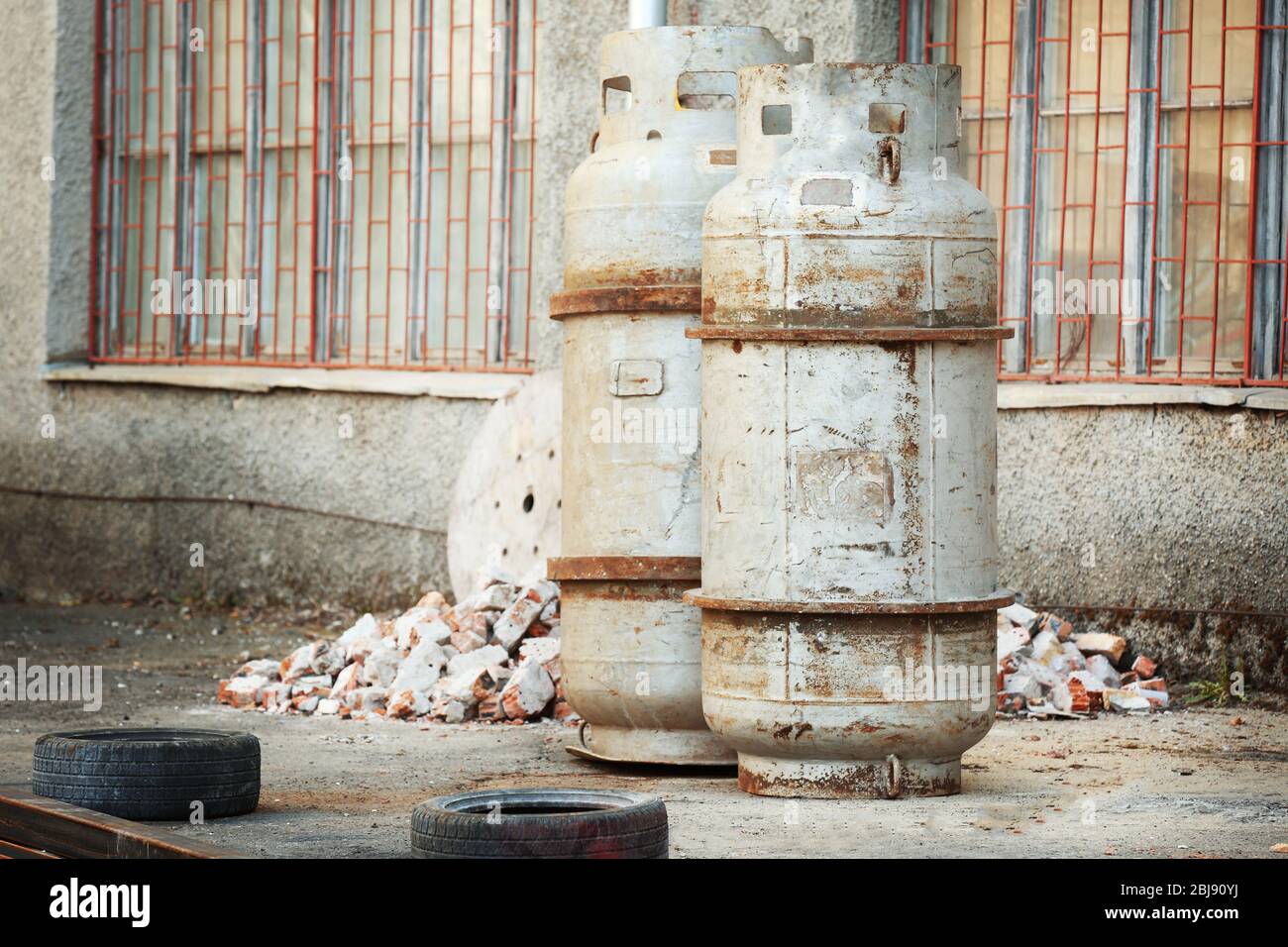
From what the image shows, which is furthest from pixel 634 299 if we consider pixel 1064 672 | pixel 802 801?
pixel 1064 672

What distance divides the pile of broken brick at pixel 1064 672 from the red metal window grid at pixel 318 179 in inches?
137

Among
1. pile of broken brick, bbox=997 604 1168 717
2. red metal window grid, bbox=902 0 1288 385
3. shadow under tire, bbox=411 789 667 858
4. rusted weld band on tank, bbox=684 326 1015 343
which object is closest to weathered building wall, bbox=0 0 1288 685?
pile of broken brick, bbox=997 604 1168 717

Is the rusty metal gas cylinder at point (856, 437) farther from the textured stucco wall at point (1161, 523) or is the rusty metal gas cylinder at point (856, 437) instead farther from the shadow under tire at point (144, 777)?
the textured stucco wall at point (1161, 523)

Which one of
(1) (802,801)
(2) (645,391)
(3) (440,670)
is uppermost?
(2) (645,391)

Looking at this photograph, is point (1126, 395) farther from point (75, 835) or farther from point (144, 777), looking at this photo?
point (75, 835)

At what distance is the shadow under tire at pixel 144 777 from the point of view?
609 cm

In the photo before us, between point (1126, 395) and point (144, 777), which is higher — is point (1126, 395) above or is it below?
above

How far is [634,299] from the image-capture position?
6910 millimetres

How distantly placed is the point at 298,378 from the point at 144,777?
6.06 metres

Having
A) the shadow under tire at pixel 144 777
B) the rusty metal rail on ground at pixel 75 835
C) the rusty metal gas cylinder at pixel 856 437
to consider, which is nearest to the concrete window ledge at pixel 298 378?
the rusty metal gas cylinder at pixel 856 437

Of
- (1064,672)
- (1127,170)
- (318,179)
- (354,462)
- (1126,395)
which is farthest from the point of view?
(318,179)
